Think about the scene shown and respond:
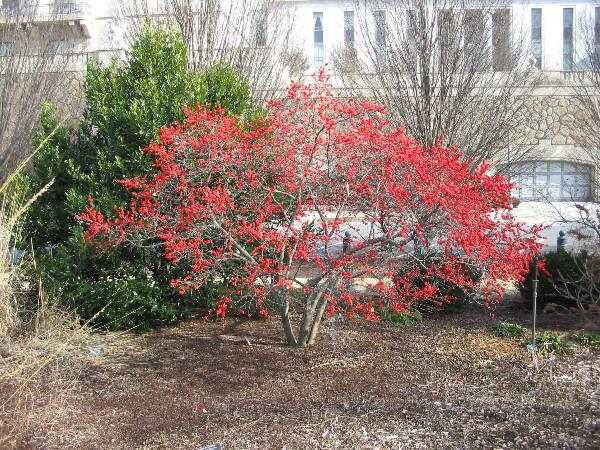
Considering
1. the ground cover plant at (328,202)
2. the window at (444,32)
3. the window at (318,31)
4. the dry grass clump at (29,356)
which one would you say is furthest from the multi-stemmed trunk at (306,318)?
the window at (318,31)

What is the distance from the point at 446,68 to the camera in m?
11.0

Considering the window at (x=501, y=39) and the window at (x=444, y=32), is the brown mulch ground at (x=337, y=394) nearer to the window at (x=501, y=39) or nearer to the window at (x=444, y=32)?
the window at (x=444, y=32)

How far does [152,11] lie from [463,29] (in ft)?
21.7

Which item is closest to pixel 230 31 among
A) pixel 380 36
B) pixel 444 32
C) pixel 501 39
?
pixel 380 36

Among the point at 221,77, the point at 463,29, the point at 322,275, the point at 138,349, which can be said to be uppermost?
the point at 463,29

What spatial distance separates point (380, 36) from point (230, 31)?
327 centimetres

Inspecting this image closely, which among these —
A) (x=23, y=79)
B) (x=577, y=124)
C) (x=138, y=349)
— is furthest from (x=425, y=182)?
(x=577, y=124)

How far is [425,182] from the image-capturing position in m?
5.57

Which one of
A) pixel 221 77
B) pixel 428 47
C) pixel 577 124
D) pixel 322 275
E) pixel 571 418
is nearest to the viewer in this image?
pixel 571 418

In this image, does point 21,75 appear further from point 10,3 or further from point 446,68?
point 446,68

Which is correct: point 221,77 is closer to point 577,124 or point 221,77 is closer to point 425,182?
point 425,182

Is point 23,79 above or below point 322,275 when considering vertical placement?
above

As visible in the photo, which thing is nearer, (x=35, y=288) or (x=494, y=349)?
(x=494, y=349)

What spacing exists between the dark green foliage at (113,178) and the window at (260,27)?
568 cm
